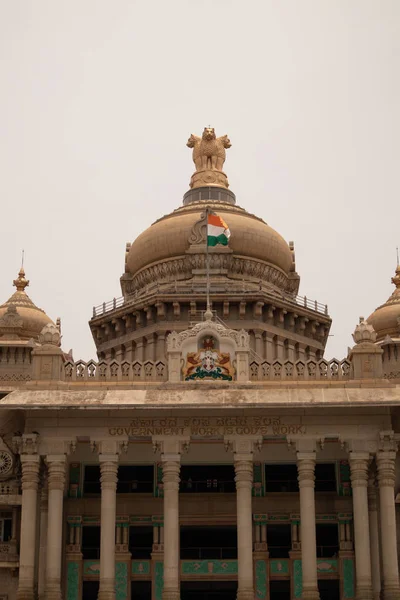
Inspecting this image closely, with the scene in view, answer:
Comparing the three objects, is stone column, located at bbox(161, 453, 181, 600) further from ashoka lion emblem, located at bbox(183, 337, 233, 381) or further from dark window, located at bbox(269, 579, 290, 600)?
dark window, located at bbox(269, 579, 290, 600)

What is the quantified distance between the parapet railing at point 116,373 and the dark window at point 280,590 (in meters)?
9.51

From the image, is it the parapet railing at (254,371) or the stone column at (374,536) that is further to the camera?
the parapet railing at (254,371)

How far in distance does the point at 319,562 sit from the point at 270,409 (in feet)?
23.4

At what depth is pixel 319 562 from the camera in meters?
47.6

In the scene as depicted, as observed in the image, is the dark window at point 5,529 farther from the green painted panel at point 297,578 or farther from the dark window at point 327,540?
the dark window at point 327,540

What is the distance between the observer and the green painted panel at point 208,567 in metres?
48.1

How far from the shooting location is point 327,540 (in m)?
48.3

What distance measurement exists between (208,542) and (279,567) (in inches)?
123

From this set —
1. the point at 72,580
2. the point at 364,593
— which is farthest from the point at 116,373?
the point at 364,593

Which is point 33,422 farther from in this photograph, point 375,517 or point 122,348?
point 122,348

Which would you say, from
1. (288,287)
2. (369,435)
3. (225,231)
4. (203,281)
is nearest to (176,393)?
(369,435)

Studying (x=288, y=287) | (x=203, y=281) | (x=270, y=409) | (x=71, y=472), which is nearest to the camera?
(x=270, y=409)

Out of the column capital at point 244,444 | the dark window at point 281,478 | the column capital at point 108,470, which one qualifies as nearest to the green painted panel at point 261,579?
the dark window at point 281,478

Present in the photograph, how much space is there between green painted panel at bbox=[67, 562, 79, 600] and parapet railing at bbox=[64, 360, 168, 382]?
760 cm
